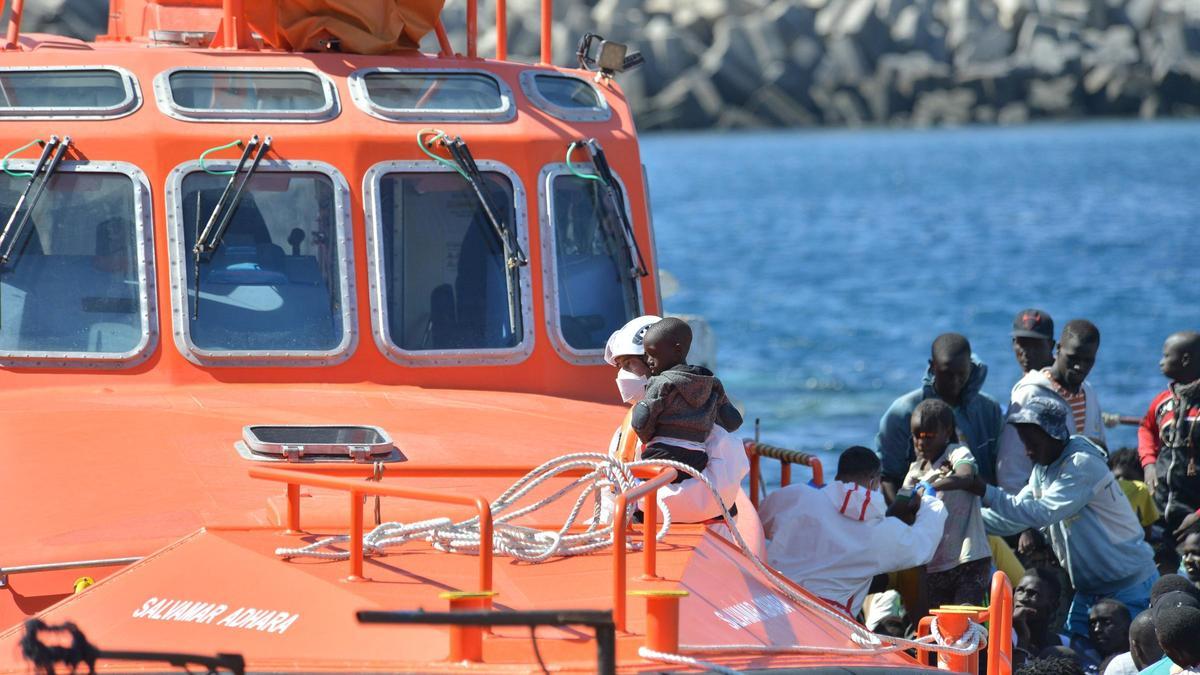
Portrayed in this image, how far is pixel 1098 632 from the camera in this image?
26.1 ft

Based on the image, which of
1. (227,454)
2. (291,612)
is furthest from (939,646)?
(227,454)

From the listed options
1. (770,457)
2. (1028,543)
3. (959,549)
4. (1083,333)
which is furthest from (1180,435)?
(770,457)

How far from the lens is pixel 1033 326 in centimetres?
922

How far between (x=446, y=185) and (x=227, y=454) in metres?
1.58

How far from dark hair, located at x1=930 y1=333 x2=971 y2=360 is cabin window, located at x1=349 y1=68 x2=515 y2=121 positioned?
227 cm

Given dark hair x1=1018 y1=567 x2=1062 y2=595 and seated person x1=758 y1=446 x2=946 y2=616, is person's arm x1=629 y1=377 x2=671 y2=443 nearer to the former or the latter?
seated person x1=758 y1=446 x2=946 y2=616

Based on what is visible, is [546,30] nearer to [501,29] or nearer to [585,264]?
[501,29]

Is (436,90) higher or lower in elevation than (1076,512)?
higher

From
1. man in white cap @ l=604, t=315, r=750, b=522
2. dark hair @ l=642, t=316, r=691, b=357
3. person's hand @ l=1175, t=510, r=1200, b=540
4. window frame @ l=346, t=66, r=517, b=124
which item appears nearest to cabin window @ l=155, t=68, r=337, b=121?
window frame @ l=346, t=66, r=517, b=124

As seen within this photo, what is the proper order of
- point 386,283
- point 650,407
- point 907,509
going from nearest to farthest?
point 650,407 → point 907,509 → point 386,283

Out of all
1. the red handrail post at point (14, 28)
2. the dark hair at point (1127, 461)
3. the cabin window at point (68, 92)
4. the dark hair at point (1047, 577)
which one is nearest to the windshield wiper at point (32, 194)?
the cabin window at point (68, 92)

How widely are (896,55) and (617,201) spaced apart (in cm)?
6932

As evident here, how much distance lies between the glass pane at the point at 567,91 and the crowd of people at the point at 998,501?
178 centimetres

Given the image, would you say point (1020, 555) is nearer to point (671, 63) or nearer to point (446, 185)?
point (446, 185)
